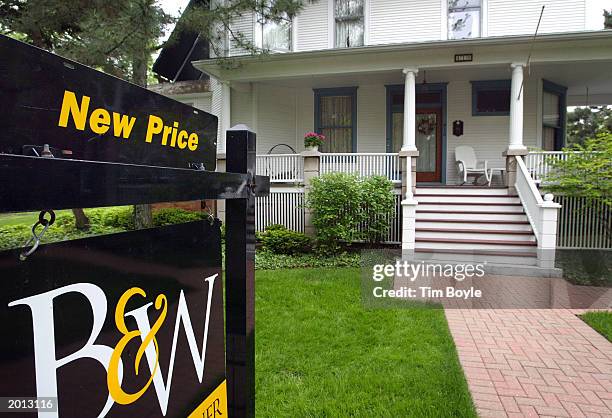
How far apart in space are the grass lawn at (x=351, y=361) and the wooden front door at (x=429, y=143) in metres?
6.83

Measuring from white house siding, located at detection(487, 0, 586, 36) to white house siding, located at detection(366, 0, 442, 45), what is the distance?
1.37 m

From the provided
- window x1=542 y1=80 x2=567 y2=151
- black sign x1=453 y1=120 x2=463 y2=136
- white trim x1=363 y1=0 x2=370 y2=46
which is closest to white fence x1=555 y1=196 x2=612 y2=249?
window x1=542 y1=80 x2=567 y2=151

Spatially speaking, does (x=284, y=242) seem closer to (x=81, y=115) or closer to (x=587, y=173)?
(x=587, y=173)

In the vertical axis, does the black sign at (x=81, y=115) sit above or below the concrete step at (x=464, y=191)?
above

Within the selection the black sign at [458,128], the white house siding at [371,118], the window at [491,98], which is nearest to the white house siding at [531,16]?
the window at [491,98]

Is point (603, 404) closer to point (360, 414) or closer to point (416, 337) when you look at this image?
point (416, 337)

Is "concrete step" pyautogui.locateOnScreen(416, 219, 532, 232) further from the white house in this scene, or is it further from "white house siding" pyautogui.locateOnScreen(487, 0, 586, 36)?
"white house siding" pyautogui.locateOnScreen(487, 0, 586, 36)

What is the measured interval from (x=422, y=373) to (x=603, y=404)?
1334 mm

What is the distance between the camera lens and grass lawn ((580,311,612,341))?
15.9 ft

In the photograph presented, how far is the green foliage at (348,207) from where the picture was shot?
Answer: 891cm

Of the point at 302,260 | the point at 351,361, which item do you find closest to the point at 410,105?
the point at 302,260

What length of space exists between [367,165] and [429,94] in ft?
10.5

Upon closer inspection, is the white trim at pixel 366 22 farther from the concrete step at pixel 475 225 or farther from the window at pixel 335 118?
the concrete step at pixel 475 225

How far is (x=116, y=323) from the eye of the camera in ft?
3.07
